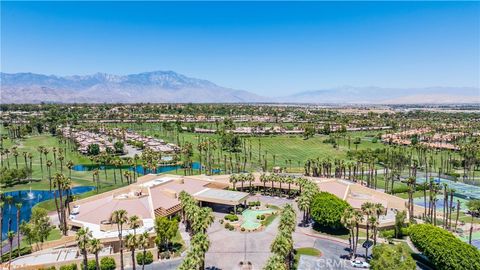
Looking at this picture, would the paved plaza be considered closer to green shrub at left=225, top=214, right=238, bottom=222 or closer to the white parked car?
the white parked car

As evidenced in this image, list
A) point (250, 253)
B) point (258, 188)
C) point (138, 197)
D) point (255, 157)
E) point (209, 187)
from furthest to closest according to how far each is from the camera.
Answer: point (255, 157) → point (258, 188) → point (209, 187) → point (138, 197) → point (250, 253)

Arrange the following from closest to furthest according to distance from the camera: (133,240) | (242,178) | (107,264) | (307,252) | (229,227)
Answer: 1. (133,240)
2. (107,264)
3. (307,252)
4. (229,227)
5. (242,178)

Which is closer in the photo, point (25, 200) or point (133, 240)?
point (133, 240)

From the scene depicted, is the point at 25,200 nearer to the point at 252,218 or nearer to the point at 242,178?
the point at 242,178

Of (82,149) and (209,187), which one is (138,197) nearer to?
(209,187)

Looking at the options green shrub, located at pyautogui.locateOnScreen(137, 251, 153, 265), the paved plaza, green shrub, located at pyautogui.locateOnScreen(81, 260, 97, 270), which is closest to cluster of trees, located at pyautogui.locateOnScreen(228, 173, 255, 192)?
the paved plaza

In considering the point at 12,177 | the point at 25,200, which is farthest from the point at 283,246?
the point at 12,177

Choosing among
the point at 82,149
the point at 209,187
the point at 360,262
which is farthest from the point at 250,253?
the point at 82,149

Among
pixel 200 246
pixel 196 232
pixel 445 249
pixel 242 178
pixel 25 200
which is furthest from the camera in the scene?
pixel 25 200
